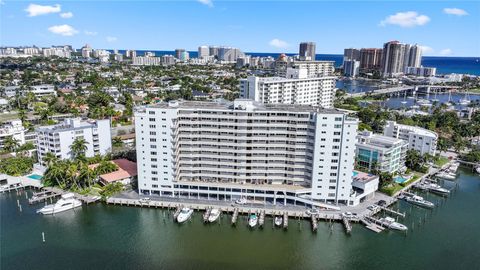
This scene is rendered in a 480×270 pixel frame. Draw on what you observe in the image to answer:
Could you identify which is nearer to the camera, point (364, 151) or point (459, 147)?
point (364, 151)

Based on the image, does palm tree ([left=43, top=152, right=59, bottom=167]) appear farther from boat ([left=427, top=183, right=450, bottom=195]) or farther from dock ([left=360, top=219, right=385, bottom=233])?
boat ([left=427, top=183, right=450, bottom=195])

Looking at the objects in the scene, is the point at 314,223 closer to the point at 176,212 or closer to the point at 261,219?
the point at 261,219

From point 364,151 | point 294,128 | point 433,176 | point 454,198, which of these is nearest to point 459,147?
point 433,176

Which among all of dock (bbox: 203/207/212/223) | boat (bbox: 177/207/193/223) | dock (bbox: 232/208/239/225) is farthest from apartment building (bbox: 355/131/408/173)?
boat (bbox: 177/207/193/223)

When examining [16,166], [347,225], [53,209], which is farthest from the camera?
[16,166]

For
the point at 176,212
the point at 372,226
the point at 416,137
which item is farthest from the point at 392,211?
the point at 176,212

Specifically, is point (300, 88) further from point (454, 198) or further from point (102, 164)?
point (102, 164)
